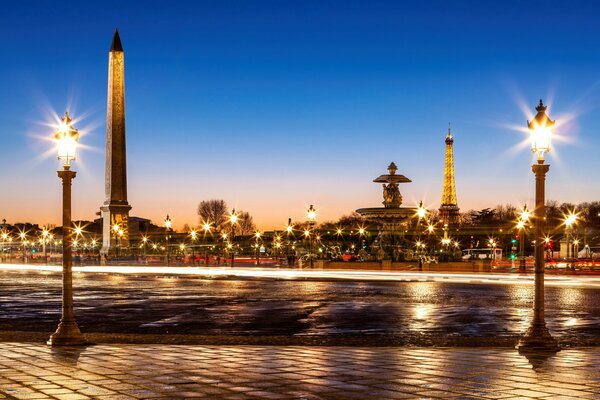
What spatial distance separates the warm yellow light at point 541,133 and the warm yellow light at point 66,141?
7.43 m

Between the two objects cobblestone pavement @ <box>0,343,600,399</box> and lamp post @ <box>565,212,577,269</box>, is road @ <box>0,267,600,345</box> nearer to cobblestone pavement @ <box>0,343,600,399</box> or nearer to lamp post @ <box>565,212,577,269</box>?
cobblestone pavement @ <box>0,343,600,399</box>

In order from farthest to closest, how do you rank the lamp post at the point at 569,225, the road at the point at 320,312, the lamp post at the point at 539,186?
the lamp post at the point at 569,225 → the road at the point at 320,312 → the lamp post at the point at 539,186

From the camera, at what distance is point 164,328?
Answer: 1669 cm

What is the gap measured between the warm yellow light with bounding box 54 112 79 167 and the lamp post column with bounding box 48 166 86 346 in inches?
7.2

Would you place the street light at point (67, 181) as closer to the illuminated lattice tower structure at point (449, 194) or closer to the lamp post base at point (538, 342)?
the lamp post base at point (538, 342)

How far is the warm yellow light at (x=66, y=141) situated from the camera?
14.2 meters

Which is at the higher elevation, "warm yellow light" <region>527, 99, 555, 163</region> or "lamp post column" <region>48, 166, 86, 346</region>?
"warm yellow light" <region>527, 99, 555, 163</region>

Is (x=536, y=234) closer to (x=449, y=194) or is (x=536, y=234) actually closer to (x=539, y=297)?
(x=539, y=297)

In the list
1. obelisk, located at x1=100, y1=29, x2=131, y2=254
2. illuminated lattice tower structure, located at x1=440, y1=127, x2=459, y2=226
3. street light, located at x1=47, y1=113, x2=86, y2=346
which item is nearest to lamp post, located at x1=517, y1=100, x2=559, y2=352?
street light, located at x1=47, y1=113, x2=86, y2=346

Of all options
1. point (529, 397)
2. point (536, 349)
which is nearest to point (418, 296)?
point (536, 349)

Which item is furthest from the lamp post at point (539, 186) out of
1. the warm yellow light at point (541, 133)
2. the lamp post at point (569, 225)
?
the lamp post at point (569, 225)

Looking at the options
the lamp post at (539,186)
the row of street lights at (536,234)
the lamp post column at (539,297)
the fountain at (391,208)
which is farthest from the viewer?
the fountain at (391,208)

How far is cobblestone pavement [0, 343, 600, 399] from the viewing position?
872 centimetres

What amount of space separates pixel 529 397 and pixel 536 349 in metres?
4.42
